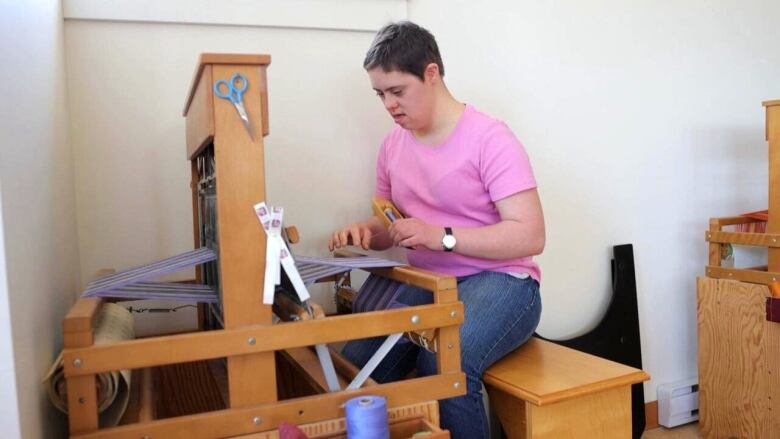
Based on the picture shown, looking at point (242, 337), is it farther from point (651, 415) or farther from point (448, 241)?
point (651, 415)

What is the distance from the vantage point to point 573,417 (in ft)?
4.13

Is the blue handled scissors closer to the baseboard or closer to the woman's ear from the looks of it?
the woman's ear

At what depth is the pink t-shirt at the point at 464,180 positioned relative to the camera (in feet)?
4.45

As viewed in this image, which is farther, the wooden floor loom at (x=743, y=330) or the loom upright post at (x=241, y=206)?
the wooden floor loom at (x=743, y=330)

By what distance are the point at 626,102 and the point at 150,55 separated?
1454mm

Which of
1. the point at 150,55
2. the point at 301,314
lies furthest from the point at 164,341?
the point at 150,55

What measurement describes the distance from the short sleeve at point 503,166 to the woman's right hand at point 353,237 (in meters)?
0.27

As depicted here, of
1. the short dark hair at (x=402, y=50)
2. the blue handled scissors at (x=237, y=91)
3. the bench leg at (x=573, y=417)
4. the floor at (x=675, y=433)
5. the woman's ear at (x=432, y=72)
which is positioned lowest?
the floor at (x=675, y=433)

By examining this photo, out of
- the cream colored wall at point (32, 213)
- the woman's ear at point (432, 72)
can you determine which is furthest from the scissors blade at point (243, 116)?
the woman's ear at point (432, 72)

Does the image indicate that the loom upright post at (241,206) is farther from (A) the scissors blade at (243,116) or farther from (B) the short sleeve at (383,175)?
(B) the short sleeve at (383,175)

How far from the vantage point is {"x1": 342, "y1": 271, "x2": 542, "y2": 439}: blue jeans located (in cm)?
126

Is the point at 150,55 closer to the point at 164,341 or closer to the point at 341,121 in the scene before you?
the point at 341,121

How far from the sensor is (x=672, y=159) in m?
2.26

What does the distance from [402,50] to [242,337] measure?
70cm
